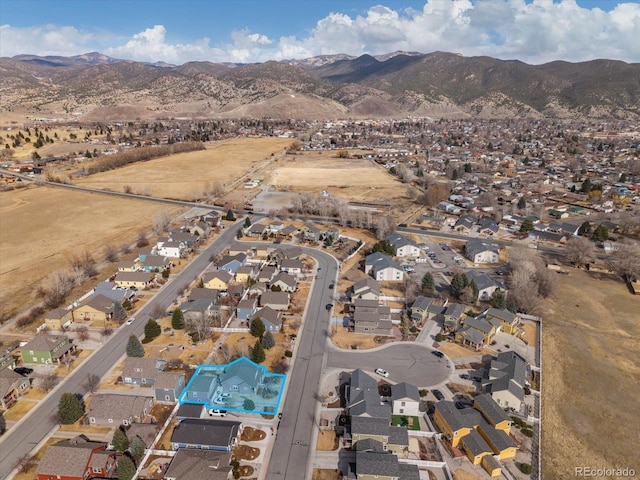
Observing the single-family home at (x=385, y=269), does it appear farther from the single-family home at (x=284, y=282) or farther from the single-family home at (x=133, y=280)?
the single-family home at (x=133, y=280)

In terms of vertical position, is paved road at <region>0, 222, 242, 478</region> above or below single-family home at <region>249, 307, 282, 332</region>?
below

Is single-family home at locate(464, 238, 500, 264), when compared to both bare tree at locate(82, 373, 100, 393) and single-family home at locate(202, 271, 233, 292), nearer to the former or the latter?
single-family home at locate(202, 271, 233, 292)

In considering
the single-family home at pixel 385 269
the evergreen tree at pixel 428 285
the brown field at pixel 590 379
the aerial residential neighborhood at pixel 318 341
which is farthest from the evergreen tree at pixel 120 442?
the evergreen tree at pixel 428 285

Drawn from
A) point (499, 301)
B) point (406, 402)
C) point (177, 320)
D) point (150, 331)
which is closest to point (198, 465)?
point (406, 402)

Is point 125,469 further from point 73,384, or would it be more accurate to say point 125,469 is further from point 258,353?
point 258,353

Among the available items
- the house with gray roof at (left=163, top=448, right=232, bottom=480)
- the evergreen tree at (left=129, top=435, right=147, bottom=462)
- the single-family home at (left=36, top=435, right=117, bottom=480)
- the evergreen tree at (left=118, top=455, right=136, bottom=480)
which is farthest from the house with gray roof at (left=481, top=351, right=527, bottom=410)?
the single-family home at (left=36, top=435, right=117, bottom=480)

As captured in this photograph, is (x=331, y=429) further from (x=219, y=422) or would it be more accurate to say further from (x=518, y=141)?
(x=518, y=141)
